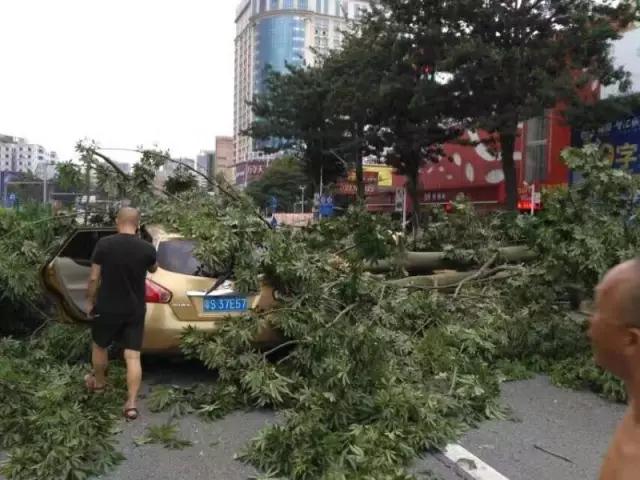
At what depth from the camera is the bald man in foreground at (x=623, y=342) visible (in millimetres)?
1448

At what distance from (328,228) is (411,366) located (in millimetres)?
2535

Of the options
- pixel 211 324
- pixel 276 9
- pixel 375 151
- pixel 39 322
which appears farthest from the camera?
pixel 276 9

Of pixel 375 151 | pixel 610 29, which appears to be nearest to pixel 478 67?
pixel 610 29

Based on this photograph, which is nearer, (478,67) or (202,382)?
(202,382)

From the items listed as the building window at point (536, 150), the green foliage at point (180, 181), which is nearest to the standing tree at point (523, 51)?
the building window at point (536, 150)

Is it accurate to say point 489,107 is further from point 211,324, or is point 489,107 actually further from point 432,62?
point 211,324

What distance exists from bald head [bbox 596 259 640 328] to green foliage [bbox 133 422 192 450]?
3756 mm

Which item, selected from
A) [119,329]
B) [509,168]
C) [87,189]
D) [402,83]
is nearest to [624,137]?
[509,168]

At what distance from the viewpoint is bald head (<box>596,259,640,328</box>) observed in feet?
4.72

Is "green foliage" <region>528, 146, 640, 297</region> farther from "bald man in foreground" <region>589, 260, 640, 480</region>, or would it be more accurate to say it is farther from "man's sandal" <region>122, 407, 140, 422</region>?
"bald man in foreground" <region>589, 260, 640, 480</region>

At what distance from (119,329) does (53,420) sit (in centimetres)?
104

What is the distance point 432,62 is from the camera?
77.8ft

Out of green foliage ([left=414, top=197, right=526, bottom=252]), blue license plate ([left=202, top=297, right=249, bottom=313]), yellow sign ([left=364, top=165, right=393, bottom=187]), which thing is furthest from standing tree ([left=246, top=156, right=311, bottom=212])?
blue license plate ([left=202, top=297, right=249, bottom=313])

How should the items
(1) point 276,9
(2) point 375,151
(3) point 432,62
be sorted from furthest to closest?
(1) point 276,9 < (2) point 375,151 < (3) point 432,62
